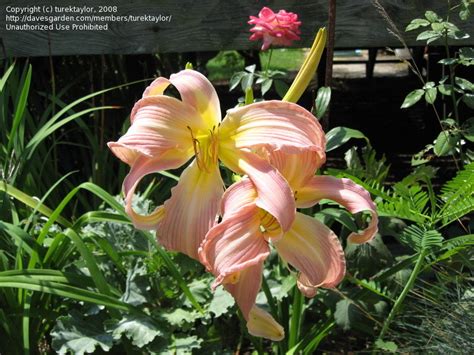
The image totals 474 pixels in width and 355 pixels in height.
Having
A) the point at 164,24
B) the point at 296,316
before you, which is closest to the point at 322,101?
the point at 296,316

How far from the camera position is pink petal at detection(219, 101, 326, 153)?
1069 millimetres

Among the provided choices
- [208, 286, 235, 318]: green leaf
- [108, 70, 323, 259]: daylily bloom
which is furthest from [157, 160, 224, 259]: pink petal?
[208, 286, 235, 318]: green leaf

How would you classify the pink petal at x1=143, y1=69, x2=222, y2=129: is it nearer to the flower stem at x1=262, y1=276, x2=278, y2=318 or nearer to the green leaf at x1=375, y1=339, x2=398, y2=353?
the flower stem at x1=262, y1=276, x2=278, y2=318

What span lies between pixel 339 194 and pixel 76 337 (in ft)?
3.98

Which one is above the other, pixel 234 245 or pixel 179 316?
pixel 234 245

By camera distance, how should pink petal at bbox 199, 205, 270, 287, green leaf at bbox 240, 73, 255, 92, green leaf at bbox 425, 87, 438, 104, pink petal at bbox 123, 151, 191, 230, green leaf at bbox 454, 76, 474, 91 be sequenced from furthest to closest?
green leaf at bbox 240, 73, 255, 92 < green leaf at bbox 454, 76, 474, 91 < green leaf at bbox 425, 87, 438, 104 < pink petal at bbox 123, 151, 191, 230 < pink petal at bbox 199, 205, 270, 287

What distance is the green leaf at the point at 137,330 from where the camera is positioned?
2004 mm

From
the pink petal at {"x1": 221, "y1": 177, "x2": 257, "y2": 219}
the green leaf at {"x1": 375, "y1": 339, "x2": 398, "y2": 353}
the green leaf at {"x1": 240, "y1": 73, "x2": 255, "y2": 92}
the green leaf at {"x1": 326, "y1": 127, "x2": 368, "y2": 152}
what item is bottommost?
the green leaf at {"x1": 375, "y1": 339, "x2": 398, "y2": 353}

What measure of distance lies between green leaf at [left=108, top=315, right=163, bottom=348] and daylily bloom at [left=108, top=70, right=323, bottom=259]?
0.89 meters

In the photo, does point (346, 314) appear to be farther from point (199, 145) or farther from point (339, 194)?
point (199, 145)

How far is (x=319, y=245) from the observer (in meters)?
1.14

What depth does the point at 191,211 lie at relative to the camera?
3.75 feet

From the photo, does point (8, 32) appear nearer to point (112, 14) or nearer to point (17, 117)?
point (112, 14)

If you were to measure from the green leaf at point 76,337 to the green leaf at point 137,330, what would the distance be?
1.9 inches
